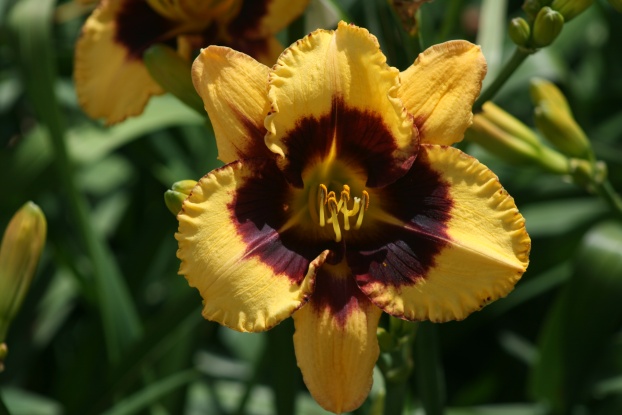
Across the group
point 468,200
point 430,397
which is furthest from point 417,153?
point 430,397

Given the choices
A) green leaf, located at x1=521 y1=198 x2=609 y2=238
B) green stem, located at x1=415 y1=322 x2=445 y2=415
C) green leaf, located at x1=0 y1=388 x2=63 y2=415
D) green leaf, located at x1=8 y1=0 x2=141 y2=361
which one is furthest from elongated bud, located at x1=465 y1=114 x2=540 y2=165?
green leaf, located at x1=0 y1=388 x2=63 y2=415

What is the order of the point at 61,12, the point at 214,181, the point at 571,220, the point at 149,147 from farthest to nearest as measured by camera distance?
the point at 61,12 → the point at 149,147 → the point at 571,220 → the point at 214,181

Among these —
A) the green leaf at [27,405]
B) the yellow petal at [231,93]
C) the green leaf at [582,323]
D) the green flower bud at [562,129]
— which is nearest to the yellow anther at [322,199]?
the yellow petal at [231,93]

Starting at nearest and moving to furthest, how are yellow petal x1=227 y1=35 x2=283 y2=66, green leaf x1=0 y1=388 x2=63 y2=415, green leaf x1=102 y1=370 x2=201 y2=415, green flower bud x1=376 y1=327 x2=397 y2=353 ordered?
green flower bud x1=376 y1=327 x2=397 y2=353 → yellow petal x1=227 y1=35 x2=283 y2=66 → green leaf x1=102 y1=370 x2=201 y2=415 → green leaf x1=0 y1=388 x2=63 y2=415

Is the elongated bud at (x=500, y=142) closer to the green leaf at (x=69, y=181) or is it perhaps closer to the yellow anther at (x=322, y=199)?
the yellow anther at (x=322, y=199)

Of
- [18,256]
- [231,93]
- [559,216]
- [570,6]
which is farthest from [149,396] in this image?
[559,216]

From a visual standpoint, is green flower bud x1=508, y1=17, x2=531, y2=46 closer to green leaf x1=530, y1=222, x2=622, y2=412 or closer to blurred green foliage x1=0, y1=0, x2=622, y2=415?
blurred green foliage x1=0, y1=0, x2=622, y2=415

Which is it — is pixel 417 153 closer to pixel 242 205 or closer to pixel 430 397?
pixel 242 205
